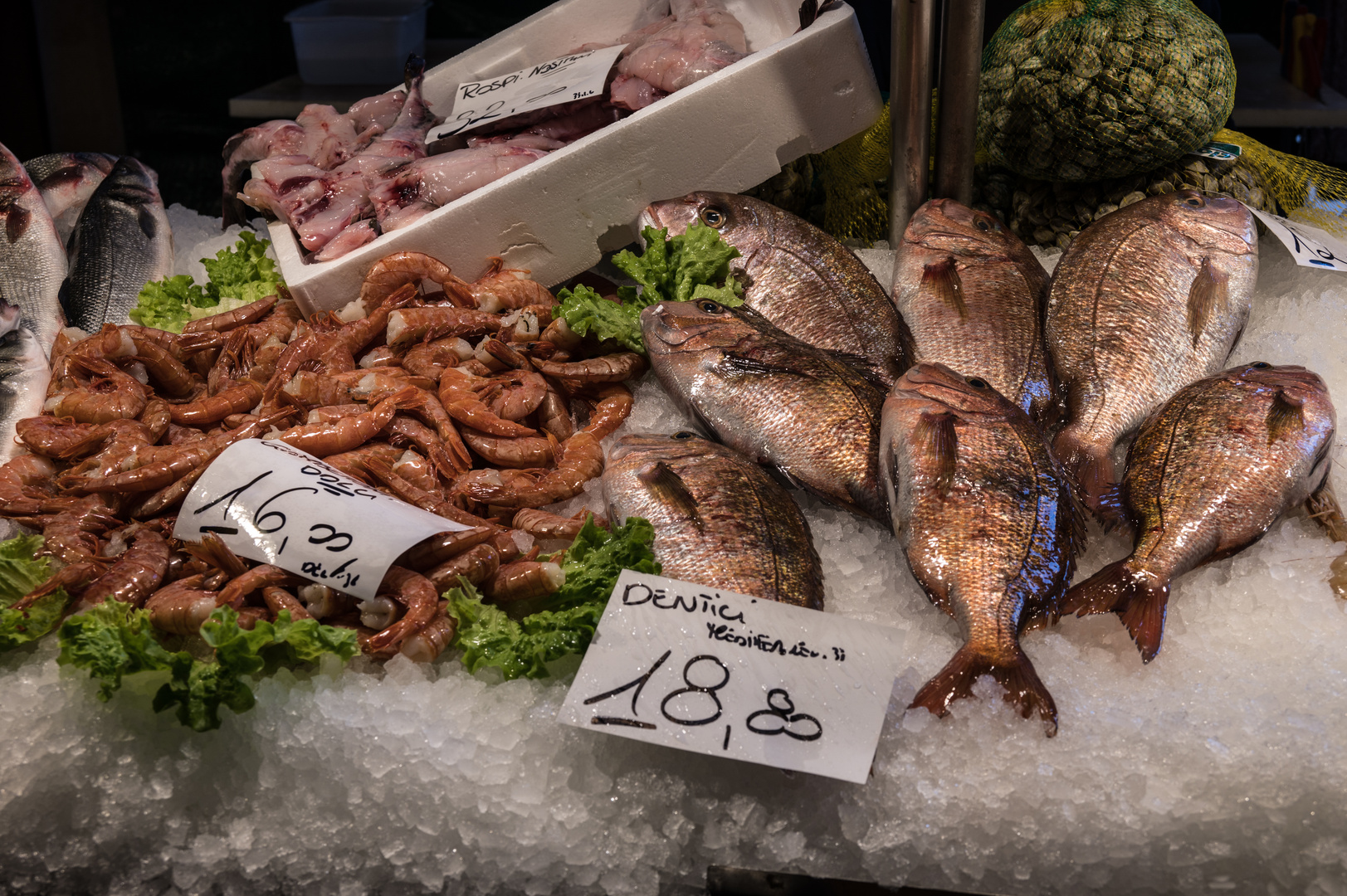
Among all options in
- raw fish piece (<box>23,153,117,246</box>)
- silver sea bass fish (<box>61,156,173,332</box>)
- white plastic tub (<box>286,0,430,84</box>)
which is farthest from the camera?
white plastic tub (<box>286,0,430,84</box>)


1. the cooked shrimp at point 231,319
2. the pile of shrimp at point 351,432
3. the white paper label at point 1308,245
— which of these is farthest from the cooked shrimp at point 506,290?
the white paper label at point 1308,245

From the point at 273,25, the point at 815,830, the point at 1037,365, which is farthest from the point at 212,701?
the point at 273,25

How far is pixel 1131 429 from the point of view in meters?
2.08

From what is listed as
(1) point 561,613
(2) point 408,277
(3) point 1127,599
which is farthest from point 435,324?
(3) point 1127,599

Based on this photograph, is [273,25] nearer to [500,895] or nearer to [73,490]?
[73,490]

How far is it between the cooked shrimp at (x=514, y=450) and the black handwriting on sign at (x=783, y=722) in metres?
0.92

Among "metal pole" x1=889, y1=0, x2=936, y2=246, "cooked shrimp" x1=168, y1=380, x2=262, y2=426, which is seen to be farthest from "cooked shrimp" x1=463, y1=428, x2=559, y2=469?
"metal pole" x1=889, y1=0, x2=936, y2=246

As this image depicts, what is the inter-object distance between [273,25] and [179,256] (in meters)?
3.41

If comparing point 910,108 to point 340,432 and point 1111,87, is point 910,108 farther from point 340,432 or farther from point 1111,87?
point 340,432

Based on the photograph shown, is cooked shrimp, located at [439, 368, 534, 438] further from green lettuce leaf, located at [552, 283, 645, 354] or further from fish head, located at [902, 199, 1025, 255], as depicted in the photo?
fish head, located at [902, 199, 1025, 255]

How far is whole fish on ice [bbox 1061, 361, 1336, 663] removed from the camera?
65.2 inches

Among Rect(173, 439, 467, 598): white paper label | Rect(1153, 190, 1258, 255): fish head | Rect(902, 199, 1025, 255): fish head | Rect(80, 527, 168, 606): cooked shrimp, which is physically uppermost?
Rect(1153, 190, 1258, 255): fish head

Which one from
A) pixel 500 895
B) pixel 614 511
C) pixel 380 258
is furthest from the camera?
pixel 380 258

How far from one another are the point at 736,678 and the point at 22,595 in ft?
4.49
